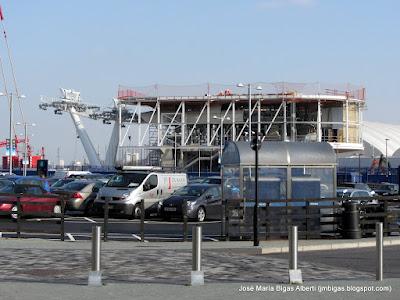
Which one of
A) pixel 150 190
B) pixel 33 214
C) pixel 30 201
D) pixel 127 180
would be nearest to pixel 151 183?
pixel 150 190

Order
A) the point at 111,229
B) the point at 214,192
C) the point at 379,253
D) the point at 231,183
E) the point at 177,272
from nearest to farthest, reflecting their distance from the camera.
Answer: the point at 379,253
the point at 177,272
the point at 231,183
the point at 111,229
the point at 214,192

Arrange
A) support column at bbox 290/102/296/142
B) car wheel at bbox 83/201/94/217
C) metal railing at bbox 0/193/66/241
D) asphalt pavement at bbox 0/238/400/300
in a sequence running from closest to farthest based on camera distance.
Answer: asphalt pavement at bbox 0/238/400/300
metal railing at bbox 0/193/66/241
car wheel at bbox 83/201/94/217
support column at bbox 290/102/296/142

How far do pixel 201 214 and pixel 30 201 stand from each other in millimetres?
8183

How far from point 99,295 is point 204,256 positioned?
6.10m

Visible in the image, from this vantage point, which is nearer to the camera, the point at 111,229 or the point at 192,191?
the point at 111,229

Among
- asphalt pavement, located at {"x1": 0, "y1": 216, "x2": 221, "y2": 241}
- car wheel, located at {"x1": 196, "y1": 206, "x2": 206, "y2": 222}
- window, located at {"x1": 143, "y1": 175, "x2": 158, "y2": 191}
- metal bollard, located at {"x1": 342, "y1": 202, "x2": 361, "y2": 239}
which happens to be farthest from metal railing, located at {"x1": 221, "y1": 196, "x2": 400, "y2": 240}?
window, located at {"x1": 143, "y1": 175, "x2": 158, "y2": 191}

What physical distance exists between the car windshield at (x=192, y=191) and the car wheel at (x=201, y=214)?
2.15ft

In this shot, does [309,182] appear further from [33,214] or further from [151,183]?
[151,183]

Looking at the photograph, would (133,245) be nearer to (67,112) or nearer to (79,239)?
(79,239)

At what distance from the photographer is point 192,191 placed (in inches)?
1190

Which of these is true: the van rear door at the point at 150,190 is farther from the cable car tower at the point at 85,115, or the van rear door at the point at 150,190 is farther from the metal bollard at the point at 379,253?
the cable car tower at the point at 85,115

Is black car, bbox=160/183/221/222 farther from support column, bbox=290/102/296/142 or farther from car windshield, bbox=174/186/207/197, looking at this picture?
support column, bbox=290/102/296/142

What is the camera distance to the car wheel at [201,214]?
29.2 meters

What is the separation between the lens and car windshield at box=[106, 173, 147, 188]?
32188mm
